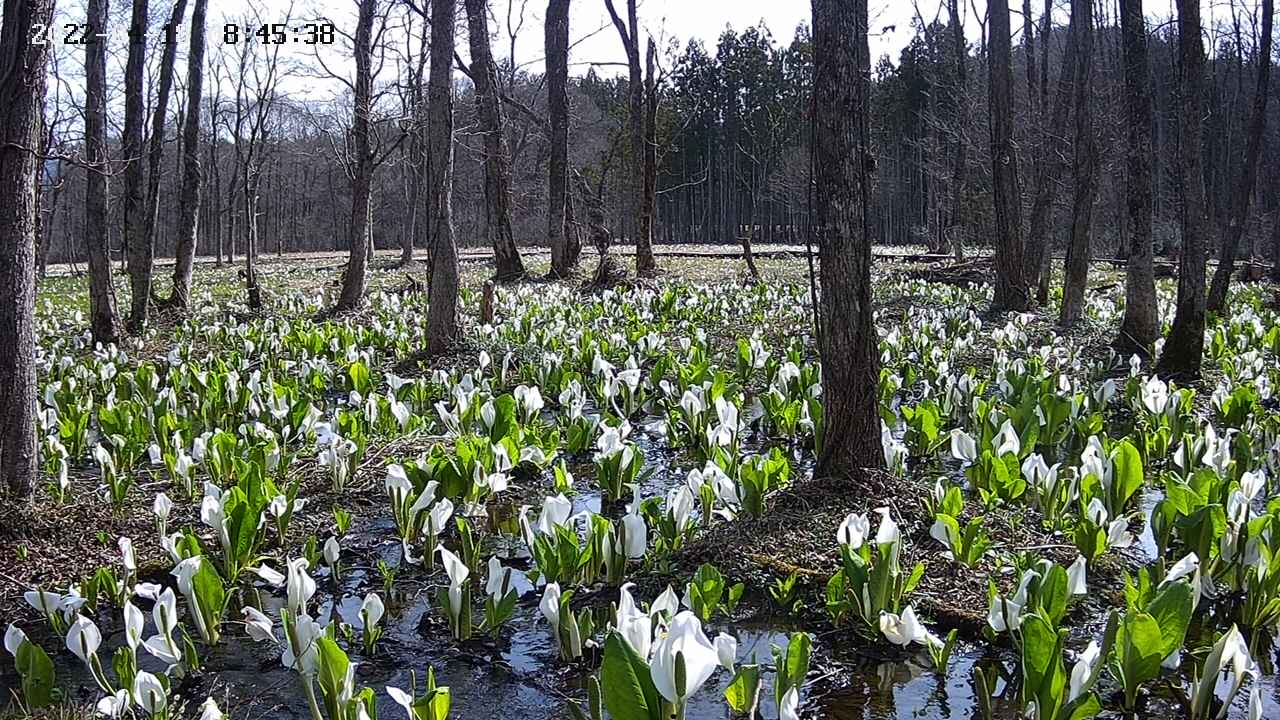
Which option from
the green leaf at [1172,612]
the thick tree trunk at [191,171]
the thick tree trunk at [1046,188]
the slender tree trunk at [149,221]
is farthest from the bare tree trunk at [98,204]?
the thick tree trunk at [1046,188]

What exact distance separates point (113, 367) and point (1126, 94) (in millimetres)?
8824

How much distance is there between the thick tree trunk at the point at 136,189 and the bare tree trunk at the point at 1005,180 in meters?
10.9

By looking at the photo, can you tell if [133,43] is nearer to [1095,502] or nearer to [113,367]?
[113,367]

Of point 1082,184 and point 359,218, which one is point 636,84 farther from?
point 1082,184

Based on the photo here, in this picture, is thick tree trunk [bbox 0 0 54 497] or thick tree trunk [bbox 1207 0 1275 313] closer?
thick tree trunk [bbox 0 0 54 497]

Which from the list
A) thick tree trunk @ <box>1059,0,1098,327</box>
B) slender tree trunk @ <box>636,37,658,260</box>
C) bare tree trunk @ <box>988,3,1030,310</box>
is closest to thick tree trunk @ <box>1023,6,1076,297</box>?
bare tree trunk @ <box>988,3,1030,310</box>

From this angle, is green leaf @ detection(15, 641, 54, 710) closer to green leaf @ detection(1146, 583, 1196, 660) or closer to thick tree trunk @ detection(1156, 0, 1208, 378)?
green leaf @ detection(1146, 583, 1196, 660)

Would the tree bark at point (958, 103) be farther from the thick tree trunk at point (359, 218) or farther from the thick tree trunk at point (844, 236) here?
the thick tree trunk at point (844, 236)

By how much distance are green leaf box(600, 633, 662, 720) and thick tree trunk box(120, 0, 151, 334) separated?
11.4 meters

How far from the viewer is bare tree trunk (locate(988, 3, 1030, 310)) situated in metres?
13.1

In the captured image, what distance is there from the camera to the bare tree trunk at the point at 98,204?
430 inches

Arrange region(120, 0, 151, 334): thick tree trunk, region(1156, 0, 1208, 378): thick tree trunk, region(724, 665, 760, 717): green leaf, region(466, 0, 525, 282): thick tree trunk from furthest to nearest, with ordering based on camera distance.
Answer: region(466, 0, 525, 282): thick tree trunk → region(120, 0, 151, 334): thick tree trunk → region(1156, 0, 1208, 378): thick tree trunk → region(724, 665, 760, 717): green leaf

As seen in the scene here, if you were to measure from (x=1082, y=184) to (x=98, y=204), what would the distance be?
11378mm

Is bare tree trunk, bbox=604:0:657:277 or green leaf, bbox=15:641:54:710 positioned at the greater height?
bare tree trunk, bbox=604:0:657:277
